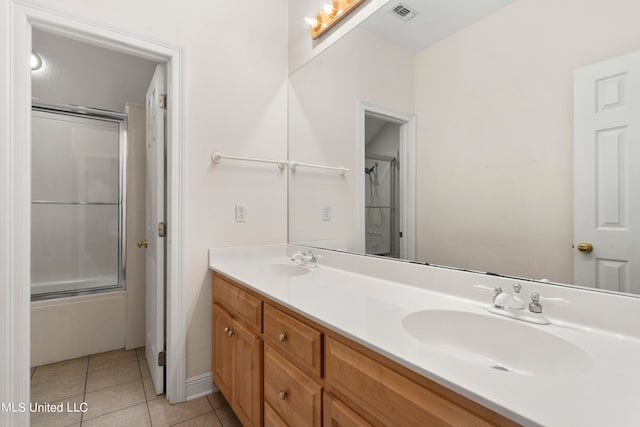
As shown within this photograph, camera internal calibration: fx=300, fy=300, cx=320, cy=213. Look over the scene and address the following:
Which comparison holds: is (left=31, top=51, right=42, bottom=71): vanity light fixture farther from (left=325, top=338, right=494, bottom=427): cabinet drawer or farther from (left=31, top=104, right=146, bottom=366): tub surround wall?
(left=325, top=338, right=494, bottom=427): cabinet drawer

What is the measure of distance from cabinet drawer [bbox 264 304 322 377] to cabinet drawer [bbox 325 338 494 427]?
0.05 m

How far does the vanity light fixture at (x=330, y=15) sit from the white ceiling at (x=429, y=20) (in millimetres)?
225

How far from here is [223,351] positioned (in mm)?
1572

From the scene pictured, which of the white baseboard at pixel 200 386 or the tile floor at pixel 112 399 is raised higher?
the white baseboard at pixel 200 386

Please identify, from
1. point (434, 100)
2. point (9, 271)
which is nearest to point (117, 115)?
point (9, 271)

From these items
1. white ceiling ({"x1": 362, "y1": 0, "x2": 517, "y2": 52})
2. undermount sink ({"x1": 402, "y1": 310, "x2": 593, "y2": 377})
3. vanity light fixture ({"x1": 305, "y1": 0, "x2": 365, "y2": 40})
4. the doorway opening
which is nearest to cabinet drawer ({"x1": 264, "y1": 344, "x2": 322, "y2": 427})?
undermount sink ({"x1": 402, "y1": 310, "x2": 593, "y2": 377})

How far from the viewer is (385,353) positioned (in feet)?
2.15

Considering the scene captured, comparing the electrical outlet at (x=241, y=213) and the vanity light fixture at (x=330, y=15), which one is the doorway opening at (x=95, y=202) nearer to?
the electrical outlet at (x=241, y=213)

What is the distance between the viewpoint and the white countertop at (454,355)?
461 mm

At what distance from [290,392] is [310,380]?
0.14 meters

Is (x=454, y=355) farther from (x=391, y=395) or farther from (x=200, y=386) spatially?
(x=200, y=386)

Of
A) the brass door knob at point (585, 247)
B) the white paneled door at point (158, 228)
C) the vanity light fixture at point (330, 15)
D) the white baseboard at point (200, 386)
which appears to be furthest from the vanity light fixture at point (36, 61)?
the brass door knob at point (585, 247)

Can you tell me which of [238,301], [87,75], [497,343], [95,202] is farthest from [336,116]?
[95,202]

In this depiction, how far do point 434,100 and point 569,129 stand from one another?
0.47 metres
